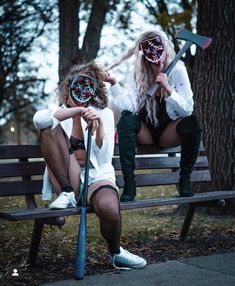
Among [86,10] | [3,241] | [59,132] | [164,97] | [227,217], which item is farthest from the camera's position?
[86,10]

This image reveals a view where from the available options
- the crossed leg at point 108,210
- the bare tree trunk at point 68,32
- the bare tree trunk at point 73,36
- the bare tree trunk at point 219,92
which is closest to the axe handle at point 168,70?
the crossed leg at point 108,210

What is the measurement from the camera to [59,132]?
3.79 m

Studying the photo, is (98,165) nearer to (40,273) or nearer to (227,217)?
(40,273)

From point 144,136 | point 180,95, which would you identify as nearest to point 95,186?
point 144,136

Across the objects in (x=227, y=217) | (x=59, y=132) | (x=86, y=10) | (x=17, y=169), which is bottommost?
(x=227, y=217)

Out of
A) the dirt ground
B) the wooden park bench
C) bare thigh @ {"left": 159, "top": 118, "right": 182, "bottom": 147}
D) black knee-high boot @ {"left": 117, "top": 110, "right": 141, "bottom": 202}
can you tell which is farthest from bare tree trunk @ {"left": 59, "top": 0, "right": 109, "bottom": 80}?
black knee-high boot @ {"left": 117, "top": 110, "right": 141, "bottom": 202}

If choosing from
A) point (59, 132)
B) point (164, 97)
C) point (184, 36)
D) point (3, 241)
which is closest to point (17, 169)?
point (59, 132)

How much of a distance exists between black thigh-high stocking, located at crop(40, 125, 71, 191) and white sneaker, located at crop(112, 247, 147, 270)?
0.63 m

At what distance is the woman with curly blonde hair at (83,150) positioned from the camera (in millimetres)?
3584

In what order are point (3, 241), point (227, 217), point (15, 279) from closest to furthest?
1. point (15, 279)
2. point (3, 241)
3. point (227, 217)

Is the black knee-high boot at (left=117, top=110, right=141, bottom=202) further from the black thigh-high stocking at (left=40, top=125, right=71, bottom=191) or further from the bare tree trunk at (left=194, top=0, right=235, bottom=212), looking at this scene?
the bare tree trunk at (left=194, top=0, right=235, bottom=212)

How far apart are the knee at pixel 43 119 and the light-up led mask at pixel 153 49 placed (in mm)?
1280

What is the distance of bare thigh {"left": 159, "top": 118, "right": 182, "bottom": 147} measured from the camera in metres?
4.50

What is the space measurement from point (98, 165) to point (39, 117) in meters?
0.60
